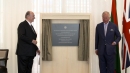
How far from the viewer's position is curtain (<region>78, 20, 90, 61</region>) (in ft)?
16.4

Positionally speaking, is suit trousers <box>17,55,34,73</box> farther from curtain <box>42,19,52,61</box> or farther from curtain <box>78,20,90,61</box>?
curtain <box>78,20,90,61</box>

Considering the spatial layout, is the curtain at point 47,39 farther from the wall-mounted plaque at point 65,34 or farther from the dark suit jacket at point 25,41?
the dark suit jacket at point 25,41

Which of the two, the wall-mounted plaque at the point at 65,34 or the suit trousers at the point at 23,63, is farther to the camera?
the wall-mounted plaque at the point at 65,34

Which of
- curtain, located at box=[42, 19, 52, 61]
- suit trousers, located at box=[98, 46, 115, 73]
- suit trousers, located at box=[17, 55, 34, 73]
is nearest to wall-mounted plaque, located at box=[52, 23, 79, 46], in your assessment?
curtain, located at box=[42, 19, 52, 61]

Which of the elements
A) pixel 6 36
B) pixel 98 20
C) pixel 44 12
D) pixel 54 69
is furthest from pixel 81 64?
pixel 6 36

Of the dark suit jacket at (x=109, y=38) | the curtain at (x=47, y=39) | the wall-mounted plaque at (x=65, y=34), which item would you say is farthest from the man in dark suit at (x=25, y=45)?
the dark suit jacket at (x=109, y=38)

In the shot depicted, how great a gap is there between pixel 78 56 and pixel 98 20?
97 centimetres

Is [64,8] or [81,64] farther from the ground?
[64,8]

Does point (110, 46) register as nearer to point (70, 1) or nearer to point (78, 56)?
point (78, 56)

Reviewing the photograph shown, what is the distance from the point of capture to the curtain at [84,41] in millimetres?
4988

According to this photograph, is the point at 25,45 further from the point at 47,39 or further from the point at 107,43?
the point at 107,43

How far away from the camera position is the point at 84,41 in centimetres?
502

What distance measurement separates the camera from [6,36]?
16.6ft

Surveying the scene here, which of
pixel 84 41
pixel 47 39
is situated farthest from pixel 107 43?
pixel 47 39
